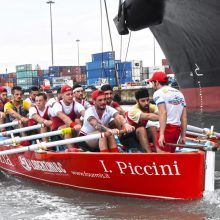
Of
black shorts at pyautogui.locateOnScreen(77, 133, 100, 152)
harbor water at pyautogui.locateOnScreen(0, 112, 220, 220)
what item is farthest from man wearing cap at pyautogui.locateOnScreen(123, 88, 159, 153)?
harbor water at pyautogui.locateOnScreen(0, 112, 220, 220)

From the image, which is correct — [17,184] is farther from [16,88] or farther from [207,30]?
[207,30]

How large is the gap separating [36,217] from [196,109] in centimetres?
1771

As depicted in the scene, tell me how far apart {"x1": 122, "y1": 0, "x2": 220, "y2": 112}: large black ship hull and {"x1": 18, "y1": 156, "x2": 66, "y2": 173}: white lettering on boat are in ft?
30.7

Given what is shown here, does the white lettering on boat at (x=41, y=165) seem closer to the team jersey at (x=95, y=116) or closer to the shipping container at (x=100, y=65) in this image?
the team jersey at (x=95, y=116)

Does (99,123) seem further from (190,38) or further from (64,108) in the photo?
(190,38)

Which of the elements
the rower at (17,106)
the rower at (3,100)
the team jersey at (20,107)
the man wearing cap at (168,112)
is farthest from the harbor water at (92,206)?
the rower at (3,100)

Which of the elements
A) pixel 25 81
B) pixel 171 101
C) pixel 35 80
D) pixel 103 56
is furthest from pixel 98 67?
pixel 171 101

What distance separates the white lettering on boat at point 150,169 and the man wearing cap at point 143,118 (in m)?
0.93

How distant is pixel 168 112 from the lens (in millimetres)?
7262

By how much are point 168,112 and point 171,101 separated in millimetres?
200

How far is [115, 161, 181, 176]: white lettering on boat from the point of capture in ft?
22.3

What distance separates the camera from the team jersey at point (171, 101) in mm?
7121

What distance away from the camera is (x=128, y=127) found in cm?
754

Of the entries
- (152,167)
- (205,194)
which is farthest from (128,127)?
(205,194)
